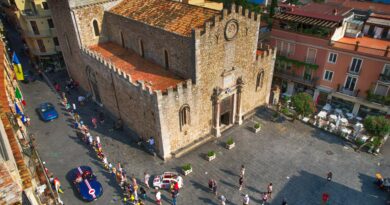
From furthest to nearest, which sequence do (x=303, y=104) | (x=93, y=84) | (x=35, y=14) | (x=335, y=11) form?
(x=35, y=14), (x=335, y=11), (x=93, y=84), (x=303, y=104)

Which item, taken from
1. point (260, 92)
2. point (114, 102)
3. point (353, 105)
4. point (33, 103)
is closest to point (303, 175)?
point (260, 92)

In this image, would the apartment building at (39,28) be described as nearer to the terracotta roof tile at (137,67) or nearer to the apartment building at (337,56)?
the terracotta roof tile at (137,67)

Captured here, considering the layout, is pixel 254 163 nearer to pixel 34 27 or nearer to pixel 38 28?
pixel 38 28

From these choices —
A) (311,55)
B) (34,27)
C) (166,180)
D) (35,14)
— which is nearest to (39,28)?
(34,27)

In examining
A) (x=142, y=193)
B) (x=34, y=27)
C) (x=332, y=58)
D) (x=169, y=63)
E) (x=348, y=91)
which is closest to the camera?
(x=142, y=193)

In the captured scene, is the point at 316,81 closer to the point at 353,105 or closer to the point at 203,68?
the point at 353,105

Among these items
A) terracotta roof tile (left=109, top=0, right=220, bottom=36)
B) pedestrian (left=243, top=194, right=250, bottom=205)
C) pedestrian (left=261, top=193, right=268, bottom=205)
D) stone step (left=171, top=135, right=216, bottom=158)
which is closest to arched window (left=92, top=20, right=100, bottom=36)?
terracotta roof tile (left=109, top=0, right=220, bottom=36)

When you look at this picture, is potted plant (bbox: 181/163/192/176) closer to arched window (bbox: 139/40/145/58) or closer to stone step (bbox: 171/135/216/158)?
stone step (bbox: 171/135/216/158)

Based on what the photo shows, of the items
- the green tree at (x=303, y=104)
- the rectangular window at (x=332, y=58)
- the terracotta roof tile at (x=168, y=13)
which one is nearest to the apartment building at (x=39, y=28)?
the terracotta roof tile at (x=168, y=13)
